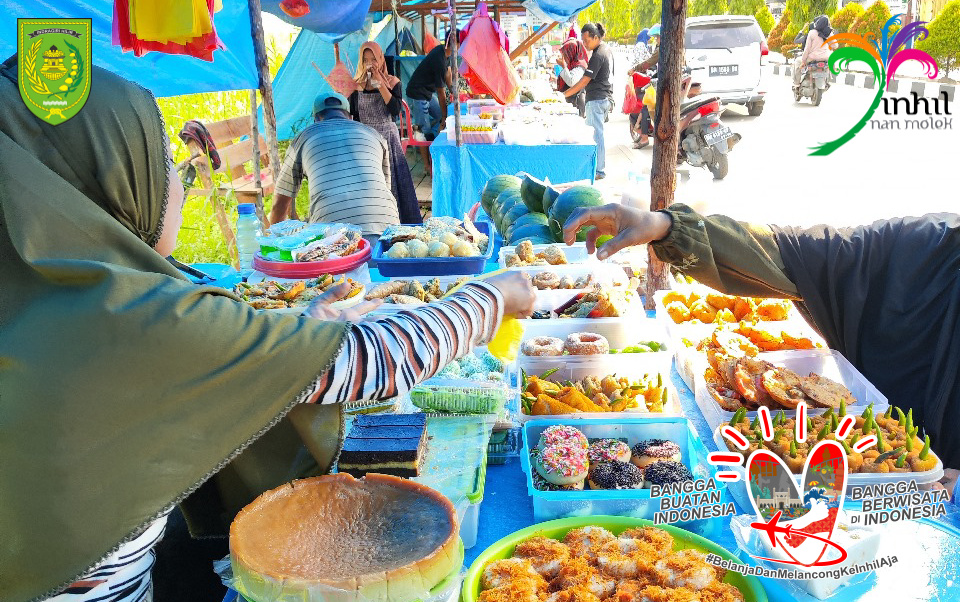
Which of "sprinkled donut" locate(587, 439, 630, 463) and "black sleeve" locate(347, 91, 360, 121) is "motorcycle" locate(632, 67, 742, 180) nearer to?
"black sleeve" locate(347, 91, 360, 121)

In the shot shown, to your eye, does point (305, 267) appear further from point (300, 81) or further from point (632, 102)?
point (632, 102)

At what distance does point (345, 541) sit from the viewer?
134cm

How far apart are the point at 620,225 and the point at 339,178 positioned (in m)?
2.55

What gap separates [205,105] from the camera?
962 centimetres

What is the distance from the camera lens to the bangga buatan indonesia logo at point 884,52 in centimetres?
1538

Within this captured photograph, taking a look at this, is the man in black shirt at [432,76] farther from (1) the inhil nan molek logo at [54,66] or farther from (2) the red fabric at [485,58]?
(1) the inhil nan molek logo at [54,66]

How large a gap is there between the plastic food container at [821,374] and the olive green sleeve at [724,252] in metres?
0.23

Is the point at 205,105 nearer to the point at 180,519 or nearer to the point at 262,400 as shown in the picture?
the point at 180,519

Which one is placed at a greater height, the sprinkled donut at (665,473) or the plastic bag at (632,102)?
the plastic bag at (632,102)

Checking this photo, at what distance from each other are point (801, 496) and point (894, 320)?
3.26 ft

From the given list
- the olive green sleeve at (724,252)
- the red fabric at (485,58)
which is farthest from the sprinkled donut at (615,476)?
the red fabric at (485,58)

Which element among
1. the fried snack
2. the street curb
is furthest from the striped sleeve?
the street curb

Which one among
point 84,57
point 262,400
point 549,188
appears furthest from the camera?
point 549,188

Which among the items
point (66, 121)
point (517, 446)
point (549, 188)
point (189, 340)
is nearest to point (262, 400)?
point (189, 340)
